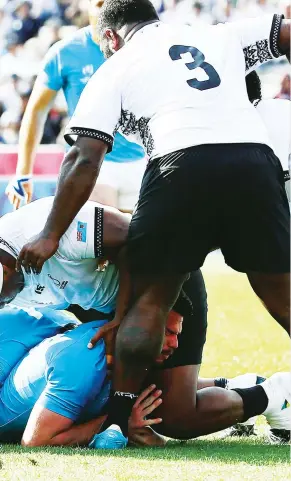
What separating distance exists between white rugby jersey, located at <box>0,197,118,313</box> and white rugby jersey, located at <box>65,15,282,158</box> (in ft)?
1.13

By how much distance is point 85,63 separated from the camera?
278 inches

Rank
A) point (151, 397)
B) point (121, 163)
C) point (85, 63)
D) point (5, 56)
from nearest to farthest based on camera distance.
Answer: point (151, 397) < point (85, 63) < point (121, 163) < point (5, 56)

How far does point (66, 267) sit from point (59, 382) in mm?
478

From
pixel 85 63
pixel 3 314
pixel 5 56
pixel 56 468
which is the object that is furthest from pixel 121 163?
pixel 5 56

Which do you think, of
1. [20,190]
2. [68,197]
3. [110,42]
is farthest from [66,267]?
[20,190]

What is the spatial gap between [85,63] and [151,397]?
3.27 m

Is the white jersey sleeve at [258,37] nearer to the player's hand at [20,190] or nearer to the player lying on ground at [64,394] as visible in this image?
the player lying on ground at [64,394]

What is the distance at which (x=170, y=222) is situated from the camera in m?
4.11

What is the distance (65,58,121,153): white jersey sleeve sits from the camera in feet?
13.8

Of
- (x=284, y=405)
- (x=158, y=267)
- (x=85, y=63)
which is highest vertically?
(x=85, y=63)

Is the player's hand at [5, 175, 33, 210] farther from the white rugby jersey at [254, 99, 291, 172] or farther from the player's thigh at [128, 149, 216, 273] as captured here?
the player's thigh at [128, 149, 216, 273]

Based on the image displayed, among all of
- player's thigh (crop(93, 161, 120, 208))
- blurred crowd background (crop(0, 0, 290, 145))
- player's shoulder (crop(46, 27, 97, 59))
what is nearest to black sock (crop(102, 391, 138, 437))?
player's thigh (crop(93, 161, 120, 208))

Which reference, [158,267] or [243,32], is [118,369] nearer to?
[158,267]

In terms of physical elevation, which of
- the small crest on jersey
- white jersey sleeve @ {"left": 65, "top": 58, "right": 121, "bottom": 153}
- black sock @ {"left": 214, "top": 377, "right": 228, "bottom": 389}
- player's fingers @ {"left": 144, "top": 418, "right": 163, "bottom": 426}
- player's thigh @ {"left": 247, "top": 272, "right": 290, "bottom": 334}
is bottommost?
black sock @ {"left": 214, "top": 377, "right": 228, "bottom": 389}
